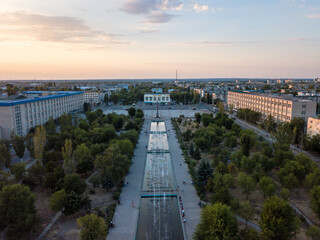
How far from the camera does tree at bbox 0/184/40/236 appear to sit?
389 inches

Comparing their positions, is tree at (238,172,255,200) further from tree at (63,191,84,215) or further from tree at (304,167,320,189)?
tree at (63,191,84,215)

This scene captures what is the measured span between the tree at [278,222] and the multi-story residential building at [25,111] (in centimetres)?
2496

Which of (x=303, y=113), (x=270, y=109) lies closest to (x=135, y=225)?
(x=303, y=113)

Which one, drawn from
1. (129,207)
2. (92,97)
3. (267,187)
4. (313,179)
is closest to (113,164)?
(129,207)

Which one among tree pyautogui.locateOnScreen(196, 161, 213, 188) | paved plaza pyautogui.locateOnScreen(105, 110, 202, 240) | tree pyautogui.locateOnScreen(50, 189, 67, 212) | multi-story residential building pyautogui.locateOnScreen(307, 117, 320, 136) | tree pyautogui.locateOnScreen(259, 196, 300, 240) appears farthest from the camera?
multi-story residential building pyautogui.locateOnScreen(307, 117, 320, 136)

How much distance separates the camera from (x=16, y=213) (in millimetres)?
9938

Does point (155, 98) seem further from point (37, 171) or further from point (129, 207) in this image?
→ point (129, 207)

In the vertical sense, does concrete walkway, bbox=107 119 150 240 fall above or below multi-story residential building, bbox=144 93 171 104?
below

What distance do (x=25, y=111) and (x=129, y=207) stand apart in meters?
21.4

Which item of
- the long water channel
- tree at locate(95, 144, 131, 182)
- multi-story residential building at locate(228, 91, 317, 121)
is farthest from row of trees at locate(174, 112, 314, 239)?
multi-story residential building at locate(228, 91, 317, 121)

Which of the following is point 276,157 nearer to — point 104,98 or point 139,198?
point 139,198

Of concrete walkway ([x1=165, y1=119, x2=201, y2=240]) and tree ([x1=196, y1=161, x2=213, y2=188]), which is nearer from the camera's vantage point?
concrete walkway ([x1=165, y1=119, x2=201, y2=240])

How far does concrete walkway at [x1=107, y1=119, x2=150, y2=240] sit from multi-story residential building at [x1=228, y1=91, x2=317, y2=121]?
66.6 feet

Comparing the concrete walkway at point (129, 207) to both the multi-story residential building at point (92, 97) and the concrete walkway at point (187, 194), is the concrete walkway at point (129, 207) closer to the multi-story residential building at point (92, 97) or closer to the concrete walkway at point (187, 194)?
the concrete walkway at point (187, 194)
